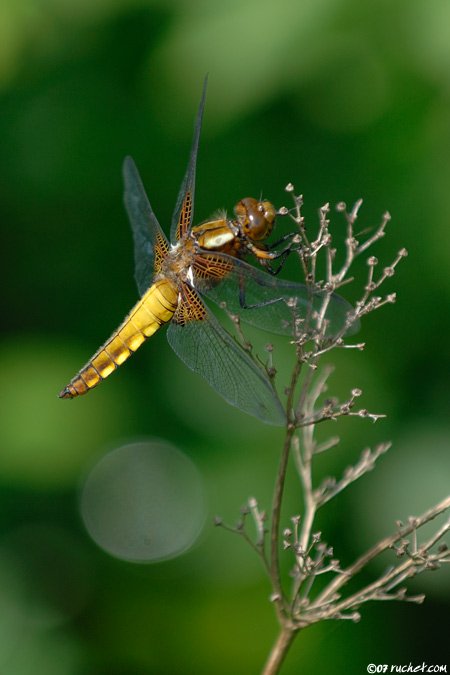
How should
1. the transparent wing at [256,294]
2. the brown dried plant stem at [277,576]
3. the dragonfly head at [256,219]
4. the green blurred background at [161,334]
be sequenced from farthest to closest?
the green blurred background at [161,334], the dragonfly head at [256,219], the transparent wing at [256,294], the brown dried plant stem at [277,576]

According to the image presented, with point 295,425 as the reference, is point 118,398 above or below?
above

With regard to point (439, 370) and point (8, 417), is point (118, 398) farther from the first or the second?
point (439, 370)

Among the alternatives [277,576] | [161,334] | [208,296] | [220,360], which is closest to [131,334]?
[208,296]

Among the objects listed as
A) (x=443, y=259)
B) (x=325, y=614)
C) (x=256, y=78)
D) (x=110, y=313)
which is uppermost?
(x=256, y=78)

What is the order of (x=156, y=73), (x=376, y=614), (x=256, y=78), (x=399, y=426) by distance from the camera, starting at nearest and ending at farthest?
(x=376, y=614)
(x=399, y=426)
(x=256, y=78)
(x=156, y=73)

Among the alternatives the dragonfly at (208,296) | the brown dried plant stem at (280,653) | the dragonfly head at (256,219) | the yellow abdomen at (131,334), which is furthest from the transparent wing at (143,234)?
the brown dried plant stem at (280,653)

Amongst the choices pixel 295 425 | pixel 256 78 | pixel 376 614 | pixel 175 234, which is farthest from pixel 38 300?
pixel 295 425

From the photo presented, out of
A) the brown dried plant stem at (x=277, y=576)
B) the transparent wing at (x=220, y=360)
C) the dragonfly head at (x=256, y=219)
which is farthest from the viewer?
the dragonfly head at (x=256, y=219)

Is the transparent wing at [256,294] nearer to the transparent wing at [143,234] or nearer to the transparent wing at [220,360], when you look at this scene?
the transparent wing at [220,360]

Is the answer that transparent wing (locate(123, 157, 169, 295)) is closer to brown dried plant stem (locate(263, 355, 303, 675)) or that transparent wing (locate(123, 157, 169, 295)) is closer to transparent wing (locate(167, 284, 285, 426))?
transparent wing (locate(167, 284, 285, 426))
